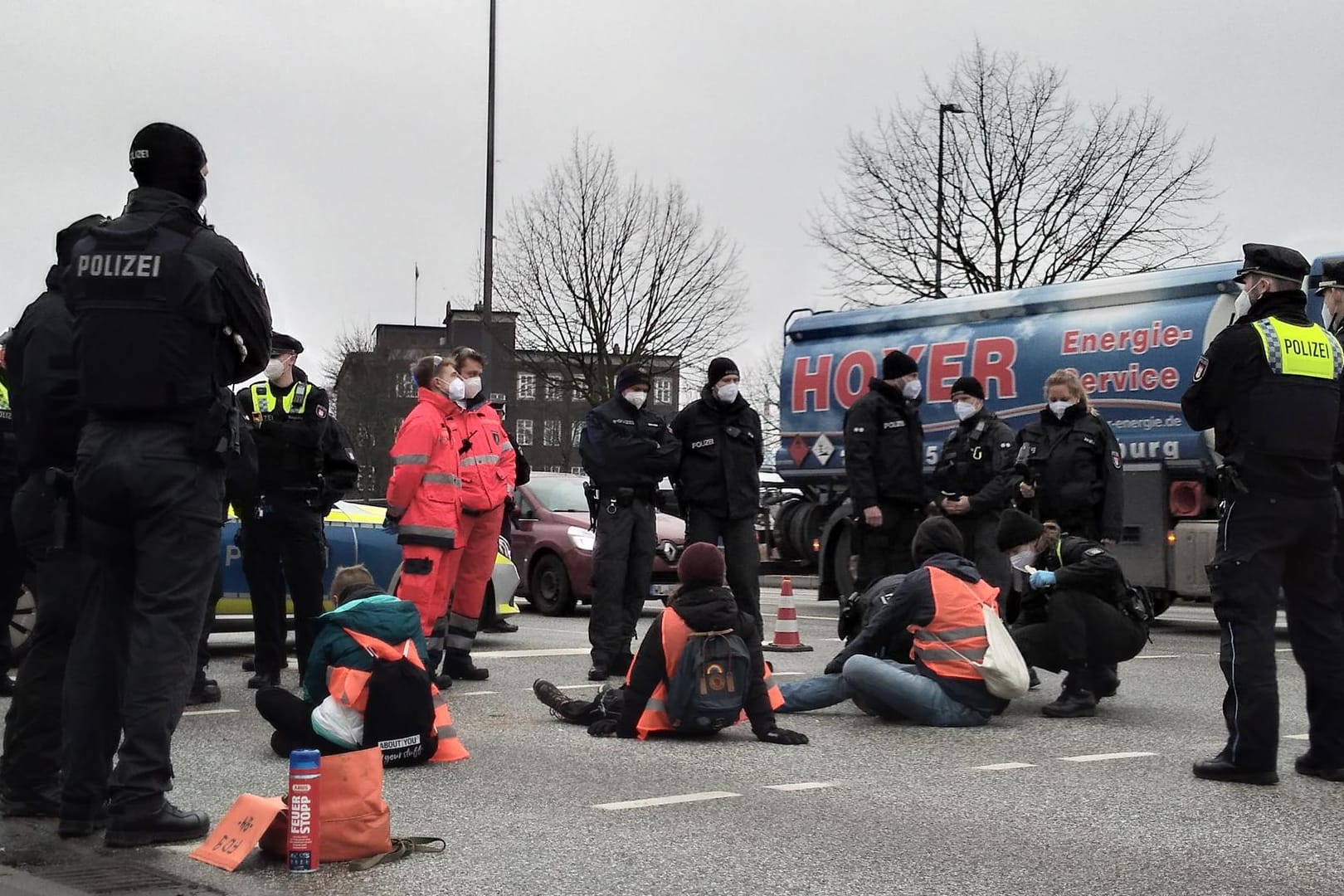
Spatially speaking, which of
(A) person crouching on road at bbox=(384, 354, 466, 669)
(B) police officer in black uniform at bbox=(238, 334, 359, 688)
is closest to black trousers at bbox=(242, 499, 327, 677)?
(B) police officer in black uniform at bbox=(238, 334, 359, 688)

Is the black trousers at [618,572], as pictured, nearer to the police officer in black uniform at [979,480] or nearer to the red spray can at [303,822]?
the police officer in black uniform at [979,480]

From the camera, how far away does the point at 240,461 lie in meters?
5.83

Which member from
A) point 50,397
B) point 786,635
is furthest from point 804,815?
point 786,635

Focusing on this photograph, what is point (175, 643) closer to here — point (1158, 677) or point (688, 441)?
point (688, 441)

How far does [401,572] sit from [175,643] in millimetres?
4275

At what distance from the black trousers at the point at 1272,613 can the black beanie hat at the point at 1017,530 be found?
7.27ft

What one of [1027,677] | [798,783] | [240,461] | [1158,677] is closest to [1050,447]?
[1158,677]

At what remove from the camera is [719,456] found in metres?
10.6

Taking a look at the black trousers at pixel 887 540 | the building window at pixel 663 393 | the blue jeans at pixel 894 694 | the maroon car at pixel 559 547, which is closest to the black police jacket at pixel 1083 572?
the blue jeans at pixel 894 694

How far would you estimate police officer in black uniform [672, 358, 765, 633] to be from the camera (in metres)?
10.5

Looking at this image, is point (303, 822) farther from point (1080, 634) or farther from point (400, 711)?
point (1080, 634)

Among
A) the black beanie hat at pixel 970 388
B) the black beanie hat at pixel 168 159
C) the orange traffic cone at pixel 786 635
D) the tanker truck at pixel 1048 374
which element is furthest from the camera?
the tanker truck at pixel 1048 374

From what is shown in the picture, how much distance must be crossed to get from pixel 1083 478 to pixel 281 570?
483 cm

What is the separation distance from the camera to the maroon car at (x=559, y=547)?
56.2ft
